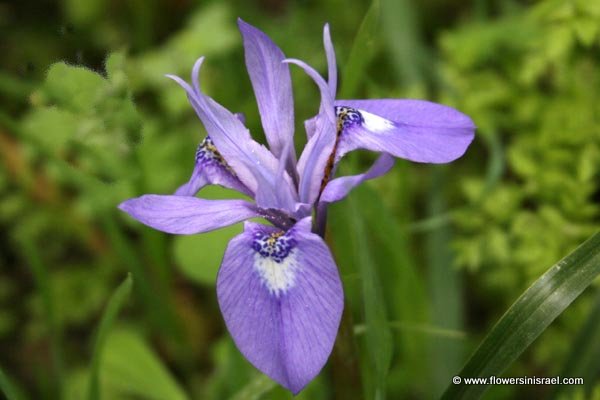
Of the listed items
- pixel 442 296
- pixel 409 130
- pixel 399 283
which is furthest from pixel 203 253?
pixel 409 130

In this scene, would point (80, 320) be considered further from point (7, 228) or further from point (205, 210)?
point (205, 210)

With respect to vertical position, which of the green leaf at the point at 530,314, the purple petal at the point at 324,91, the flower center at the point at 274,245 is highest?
the purple petal at the point at 324,91

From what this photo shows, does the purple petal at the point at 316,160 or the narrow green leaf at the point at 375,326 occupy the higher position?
the purple petal at the point at 316,160

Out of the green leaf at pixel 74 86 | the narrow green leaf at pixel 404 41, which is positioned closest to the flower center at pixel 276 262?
the green leaf at pixel 74 86

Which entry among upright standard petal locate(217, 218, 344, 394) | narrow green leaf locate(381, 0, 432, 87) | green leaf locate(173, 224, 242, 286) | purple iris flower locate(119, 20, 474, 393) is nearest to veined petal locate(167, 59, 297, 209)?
purple iris flower locate(119, 20, 474, 393)

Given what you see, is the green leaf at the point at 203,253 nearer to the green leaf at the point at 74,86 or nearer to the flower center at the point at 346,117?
the green leaf at the point at 74,86

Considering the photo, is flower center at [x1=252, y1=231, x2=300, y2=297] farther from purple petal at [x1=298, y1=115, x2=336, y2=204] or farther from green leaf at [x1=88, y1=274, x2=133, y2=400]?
green leaf at [x1=88, y1=274, x2=133, y2=400]

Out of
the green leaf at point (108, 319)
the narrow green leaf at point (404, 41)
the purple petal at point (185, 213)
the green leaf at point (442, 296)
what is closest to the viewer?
the purple petal at point (185, 213)

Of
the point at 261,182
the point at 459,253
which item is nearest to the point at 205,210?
the point at 261,182

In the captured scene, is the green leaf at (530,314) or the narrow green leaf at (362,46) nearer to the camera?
the green leaf at (530,314)
